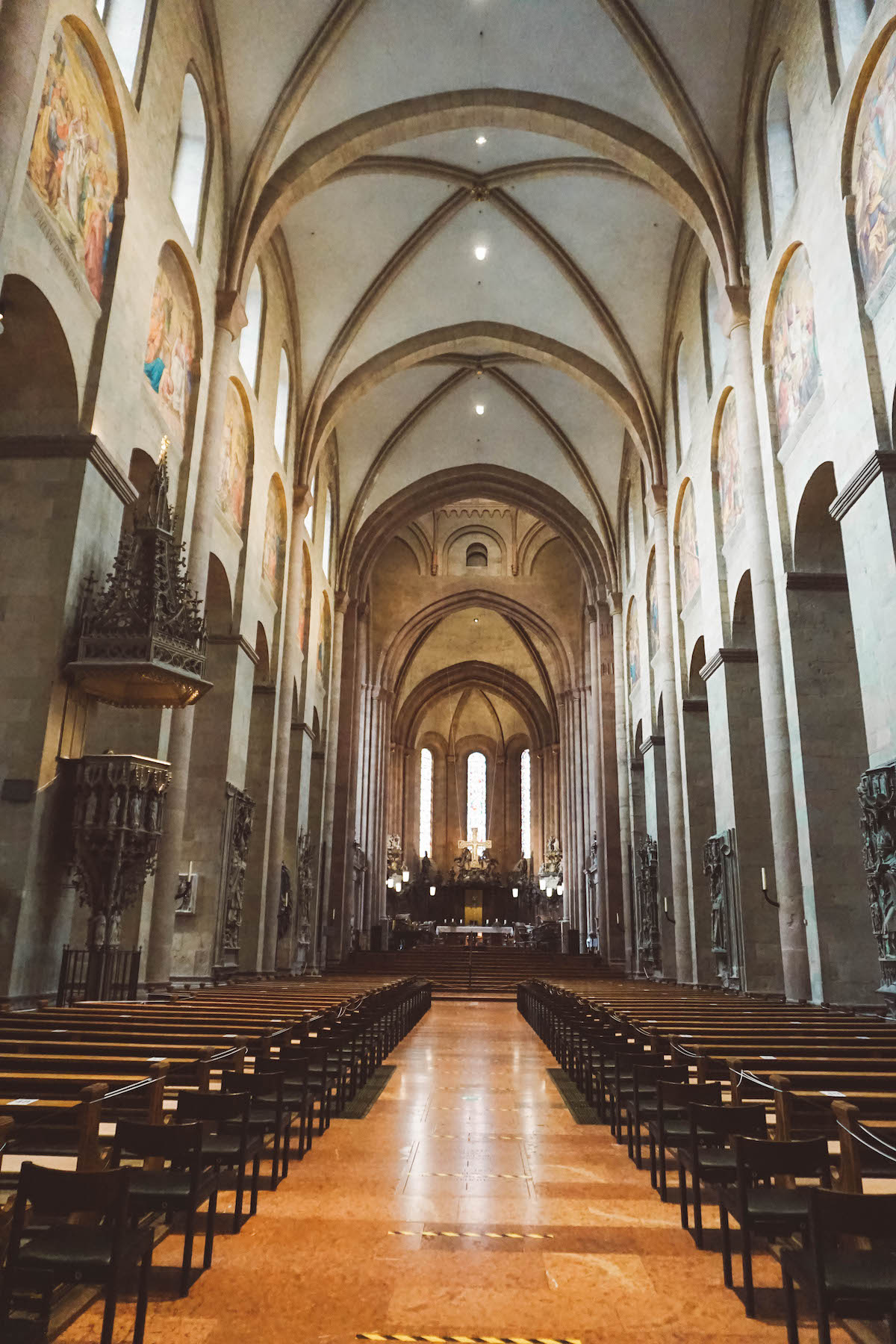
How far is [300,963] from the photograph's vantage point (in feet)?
73.4

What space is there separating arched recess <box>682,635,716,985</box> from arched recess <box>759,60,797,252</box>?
297 inches

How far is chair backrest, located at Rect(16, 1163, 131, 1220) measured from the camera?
9.44 ft

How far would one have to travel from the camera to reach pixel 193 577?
13859mm

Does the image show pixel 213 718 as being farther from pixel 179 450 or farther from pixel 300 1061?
pixel 300 1061

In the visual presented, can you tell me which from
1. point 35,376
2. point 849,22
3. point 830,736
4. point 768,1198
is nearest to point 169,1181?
point 768,1198

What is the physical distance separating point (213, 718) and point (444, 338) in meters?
12.4

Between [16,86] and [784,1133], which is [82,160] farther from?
[784,1133]

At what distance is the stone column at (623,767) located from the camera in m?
26.4

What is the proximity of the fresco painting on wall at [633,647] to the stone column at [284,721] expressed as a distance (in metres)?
9.11

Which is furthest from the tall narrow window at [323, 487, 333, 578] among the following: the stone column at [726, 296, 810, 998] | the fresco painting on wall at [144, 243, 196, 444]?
the stone column at [726, 296, 810, 998]

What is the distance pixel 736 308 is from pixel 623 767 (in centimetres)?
1482

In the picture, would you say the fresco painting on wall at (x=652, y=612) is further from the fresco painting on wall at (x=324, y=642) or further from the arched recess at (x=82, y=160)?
the arched recess at (x=82, y=160)

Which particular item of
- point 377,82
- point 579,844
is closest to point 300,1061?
point 377,82

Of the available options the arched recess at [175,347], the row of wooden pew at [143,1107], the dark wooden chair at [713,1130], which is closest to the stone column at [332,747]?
the arched recess at [175,347]
